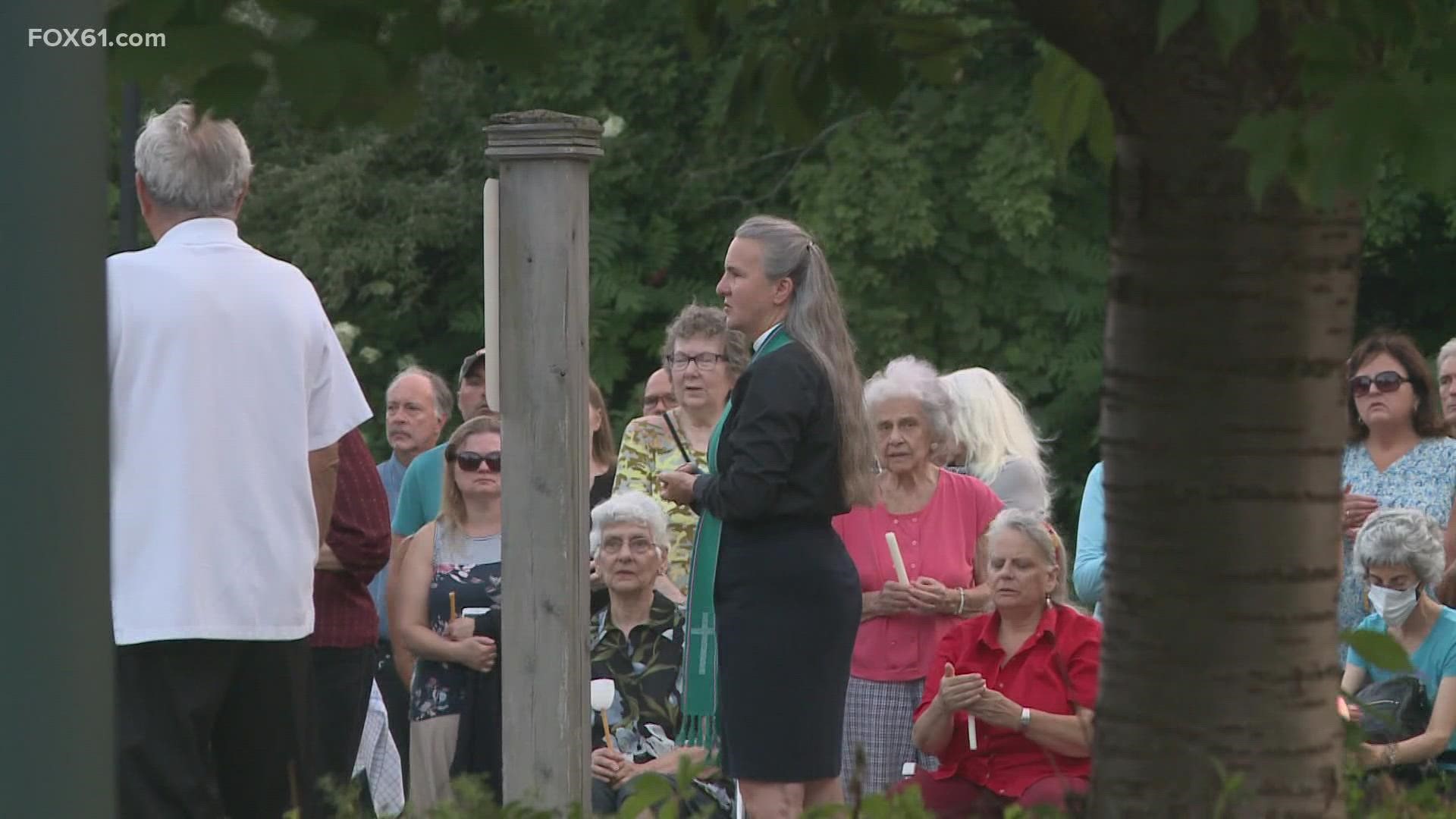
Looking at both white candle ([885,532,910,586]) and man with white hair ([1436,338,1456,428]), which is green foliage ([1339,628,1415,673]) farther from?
man with white hair ([1436,338,1456,428])

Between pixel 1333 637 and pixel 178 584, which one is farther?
pixel 178 584

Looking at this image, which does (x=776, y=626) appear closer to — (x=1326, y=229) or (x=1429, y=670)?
(x=1429, y=670)

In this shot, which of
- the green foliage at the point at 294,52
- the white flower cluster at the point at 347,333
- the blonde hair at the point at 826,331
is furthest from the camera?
the white flower cluster at the point at 347,333

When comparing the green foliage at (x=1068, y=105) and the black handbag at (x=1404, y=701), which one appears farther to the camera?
the black handbag at (x=1404, y=701)

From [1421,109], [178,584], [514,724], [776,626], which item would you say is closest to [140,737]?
[178,584]

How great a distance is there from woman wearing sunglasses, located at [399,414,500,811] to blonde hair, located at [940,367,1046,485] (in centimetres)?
157

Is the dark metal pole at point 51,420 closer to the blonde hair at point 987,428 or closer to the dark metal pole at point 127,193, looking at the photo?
the blonde hair at point 987,428

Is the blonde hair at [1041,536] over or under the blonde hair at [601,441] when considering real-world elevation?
under

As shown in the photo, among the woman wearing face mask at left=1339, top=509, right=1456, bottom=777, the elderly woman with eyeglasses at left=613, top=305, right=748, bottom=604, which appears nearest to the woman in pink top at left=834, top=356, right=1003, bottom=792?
the elderly woman with eyeglasses at left=613, top=305, right=748, bottom=604

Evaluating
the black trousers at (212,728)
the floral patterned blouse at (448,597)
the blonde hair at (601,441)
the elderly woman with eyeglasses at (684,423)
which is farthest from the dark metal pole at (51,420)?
the blonde hair at (601,441)

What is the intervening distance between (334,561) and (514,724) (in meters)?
0.69

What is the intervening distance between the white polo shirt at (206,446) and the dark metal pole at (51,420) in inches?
85.2

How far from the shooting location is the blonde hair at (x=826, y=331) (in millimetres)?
5133

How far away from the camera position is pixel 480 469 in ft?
21.3
